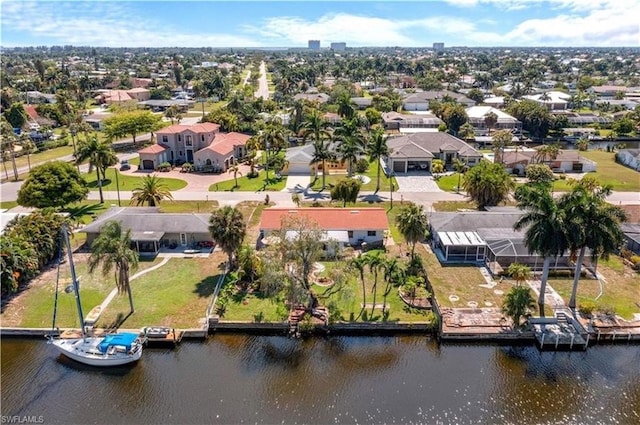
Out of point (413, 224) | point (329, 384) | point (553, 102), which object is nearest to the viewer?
point (329, 384)

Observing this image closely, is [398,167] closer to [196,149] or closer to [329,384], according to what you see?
[196,149]

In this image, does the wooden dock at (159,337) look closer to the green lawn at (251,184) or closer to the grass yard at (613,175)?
the green lawn at (251,184)

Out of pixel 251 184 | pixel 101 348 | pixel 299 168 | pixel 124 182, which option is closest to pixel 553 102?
pixel 299 168

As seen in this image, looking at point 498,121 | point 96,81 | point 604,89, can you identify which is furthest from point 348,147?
point 96,81

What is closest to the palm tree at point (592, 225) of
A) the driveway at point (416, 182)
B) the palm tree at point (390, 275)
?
the palm tree at point (390, 275)

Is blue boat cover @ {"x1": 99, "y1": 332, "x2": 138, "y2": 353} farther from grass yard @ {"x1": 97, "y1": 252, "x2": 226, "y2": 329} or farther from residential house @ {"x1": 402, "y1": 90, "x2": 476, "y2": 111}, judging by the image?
residential house @ {"x1": 402, "y1": 90, "x2": 476, "y2": 111}
